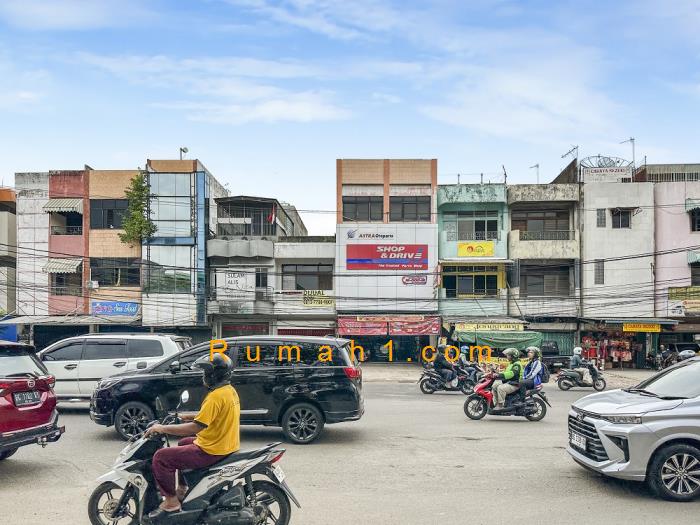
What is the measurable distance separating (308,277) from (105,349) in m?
21.7

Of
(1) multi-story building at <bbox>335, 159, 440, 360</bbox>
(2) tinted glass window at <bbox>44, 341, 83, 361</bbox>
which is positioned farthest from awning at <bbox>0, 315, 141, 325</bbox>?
(2) tinted glass window at <bbox>44, 341, 83, 361</bbox>

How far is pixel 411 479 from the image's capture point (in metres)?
8.07

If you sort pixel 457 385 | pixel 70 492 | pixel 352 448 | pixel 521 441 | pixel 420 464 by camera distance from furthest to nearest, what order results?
pixel 457 385 < pixel 521 441 < pixel 352 448 < pixel 420 464 < pixel 70 492

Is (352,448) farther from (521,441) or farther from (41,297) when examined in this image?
(41,297)

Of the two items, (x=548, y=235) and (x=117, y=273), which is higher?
(x=548, y=235)

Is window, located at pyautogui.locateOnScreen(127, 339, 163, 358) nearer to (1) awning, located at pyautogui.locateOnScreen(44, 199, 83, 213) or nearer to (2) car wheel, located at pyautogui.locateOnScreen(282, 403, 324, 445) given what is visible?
(2) car wheel, located at pyautogui.locateOnScreen(282, 403, 324, 445)

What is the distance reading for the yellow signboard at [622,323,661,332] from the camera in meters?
31.6

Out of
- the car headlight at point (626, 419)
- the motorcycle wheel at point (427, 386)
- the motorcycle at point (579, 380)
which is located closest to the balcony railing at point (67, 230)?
the motorcycle wheel at point (427, 386)

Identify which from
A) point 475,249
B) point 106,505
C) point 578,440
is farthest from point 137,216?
point 578,440

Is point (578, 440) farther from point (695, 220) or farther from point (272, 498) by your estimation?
point (695, 220)

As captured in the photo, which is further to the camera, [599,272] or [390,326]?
[599,272]

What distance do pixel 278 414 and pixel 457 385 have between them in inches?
397

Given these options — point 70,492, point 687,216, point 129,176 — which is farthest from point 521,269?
point 70,492

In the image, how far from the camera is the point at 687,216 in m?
34.1
